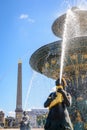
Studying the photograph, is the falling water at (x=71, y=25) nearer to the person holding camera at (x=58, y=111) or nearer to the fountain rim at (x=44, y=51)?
the fountain rim at (x=44, y=51)

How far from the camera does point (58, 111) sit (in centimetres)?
667

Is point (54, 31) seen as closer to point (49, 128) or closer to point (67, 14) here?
point (67, 14)

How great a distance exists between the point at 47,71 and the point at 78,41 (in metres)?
2.83

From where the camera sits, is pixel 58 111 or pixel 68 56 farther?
pixel 68 56

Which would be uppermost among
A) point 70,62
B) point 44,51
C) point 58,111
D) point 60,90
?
point 44,51

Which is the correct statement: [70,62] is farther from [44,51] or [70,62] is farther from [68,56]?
[44,51]

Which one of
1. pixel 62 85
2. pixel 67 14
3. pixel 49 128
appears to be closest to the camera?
pixel 49 128

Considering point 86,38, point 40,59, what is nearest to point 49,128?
point 86,38

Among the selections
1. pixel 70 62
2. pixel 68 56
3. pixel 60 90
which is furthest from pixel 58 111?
pixel 70 62

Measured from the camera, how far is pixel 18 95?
4575 centimetres

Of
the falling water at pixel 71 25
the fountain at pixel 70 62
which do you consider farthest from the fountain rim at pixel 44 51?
the falling water at pixel 71 25

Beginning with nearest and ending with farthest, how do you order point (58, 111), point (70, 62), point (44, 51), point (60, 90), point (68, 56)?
point (58, 111) → point (60, 90) → point (68, 56) → point (70, 62) → point (44, 51)

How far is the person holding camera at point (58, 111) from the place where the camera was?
6512 millimetres

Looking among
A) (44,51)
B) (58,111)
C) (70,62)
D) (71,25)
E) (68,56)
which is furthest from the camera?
(71,25)
